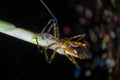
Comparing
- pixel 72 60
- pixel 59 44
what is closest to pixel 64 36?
pixel 72 60

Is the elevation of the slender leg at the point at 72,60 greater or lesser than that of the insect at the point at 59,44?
lesser

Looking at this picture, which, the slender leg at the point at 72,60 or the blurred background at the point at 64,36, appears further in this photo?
the slender leg at the point at 72,60

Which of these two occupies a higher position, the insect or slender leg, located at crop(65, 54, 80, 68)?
the insect

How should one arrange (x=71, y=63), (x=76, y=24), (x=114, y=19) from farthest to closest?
(x=114, y=19), (x=76, y=24), (x=71, y=63)

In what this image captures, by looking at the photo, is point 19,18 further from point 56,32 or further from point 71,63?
point 71,63

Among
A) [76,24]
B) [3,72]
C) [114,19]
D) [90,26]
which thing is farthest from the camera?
[114,19]

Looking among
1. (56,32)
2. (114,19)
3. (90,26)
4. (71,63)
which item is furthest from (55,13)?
(114,19)

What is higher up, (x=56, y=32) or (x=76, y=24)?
(x=56, y=32)

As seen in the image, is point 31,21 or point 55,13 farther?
point 55,13
